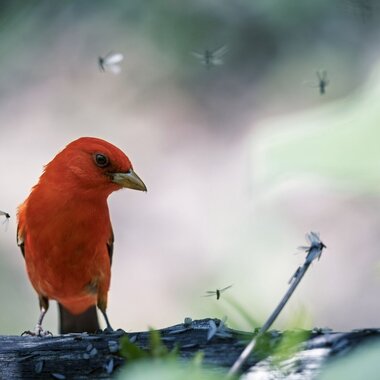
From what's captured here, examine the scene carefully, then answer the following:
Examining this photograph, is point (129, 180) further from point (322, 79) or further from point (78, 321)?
point (322, 79)

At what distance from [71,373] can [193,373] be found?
4.58 ft

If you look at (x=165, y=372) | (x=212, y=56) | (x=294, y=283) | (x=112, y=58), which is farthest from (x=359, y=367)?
(x=112, y=58)

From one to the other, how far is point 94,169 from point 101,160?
2.0 inches

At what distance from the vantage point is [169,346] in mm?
2133

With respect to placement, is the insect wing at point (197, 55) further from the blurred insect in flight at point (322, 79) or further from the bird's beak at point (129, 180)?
the bird's beak at point (129, 180)

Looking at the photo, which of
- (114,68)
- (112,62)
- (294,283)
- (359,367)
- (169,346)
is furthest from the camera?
(114,68)

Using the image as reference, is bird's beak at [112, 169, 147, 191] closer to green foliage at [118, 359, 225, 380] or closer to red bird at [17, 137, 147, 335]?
red bird at [17, 137, 147, 335]

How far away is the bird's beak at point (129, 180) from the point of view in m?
3.60

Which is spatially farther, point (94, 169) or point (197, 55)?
point (197, 55)

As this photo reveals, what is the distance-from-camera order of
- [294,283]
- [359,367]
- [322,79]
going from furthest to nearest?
[322,79] → [294,283] → [359,367]

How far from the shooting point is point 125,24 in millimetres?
8688

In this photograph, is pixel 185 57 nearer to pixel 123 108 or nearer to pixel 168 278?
pixel 123 108

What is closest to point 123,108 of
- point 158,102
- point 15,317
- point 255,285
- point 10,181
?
point 158,102

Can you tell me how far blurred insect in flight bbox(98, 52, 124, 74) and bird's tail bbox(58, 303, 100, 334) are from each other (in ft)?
11.3
